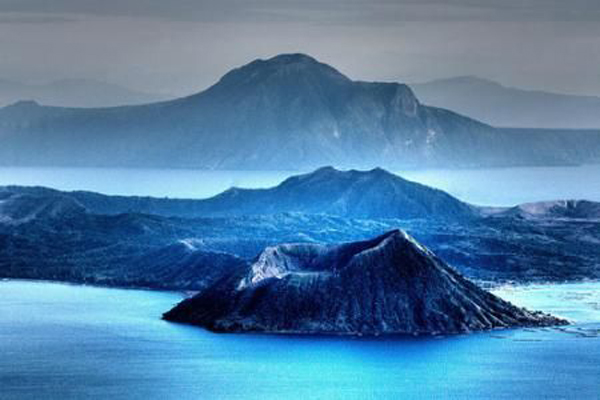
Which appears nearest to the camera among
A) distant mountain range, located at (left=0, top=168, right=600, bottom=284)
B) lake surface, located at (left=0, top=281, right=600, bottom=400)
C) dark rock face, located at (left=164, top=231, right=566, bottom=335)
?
lake surface, located at (left=0, top=281, right=600, bottom=400)

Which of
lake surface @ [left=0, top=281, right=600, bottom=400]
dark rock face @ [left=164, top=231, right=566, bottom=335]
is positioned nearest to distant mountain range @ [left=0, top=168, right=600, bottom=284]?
dark rock face @ [left=164, top=231, right=566, bottom=335]

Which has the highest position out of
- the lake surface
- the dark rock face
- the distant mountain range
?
the distant mountain range

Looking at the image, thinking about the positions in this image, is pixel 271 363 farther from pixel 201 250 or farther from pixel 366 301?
pixel 201 250

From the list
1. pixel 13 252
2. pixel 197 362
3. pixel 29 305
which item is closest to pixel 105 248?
pixel 13 252

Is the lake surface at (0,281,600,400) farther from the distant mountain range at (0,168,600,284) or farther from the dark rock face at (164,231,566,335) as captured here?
the distant mountain range at (0,168,600,284)

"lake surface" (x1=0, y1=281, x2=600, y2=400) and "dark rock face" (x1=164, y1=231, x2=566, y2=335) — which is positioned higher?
"dark rock face" (x1=164, y1=231, x2=566, y2=335)

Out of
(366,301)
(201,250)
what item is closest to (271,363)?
(366,301)
